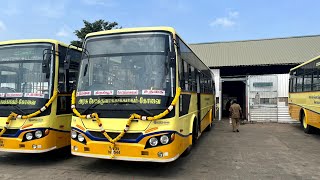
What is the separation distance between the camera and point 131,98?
6137 millimetres

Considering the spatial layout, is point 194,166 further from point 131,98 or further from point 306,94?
point 306,94

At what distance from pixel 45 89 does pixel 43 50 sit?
0.98 meters

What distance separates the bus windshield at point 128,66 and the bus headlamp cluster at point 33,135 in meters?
1.52

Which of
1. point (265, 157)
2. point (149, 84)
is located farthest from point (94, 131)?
point (265, 157)

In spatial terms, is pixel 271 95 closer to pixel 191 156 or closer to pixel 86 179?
pixel 191 156

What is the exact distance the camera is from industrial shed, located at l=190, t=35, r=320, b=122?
64.6ft

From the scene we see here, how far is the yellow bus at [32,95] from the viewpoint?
7035 mm

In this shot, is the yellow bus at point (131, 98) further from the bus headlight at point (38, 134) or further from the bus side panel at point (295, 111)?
the bus side panel at point (295, 111)

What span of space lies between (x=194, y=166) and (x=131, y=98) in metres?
2.57

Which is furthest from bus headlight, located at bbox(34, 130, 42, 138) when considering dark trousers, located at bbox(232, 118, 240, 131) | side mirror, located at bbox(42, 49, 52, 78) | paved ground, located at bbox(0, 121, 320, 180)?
dark trousers, located at bbox(232, 118, 240, 131)

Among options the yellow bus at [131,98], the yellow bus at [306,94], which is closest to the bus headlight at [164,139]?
the yellow bus at [131,98]

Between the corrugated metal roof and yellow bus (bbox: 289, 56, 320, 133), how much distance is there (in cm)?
954

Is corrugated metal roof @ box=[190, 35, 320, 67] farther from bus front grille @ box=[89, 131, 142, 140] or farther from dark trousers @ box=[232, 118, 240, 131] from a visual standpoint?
bus front grille @ box=[89, 131, 142, 140]

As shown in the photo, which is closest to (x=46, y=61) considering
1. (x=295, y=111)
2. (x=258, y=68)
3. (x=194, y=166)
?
(x=194, y=166)
